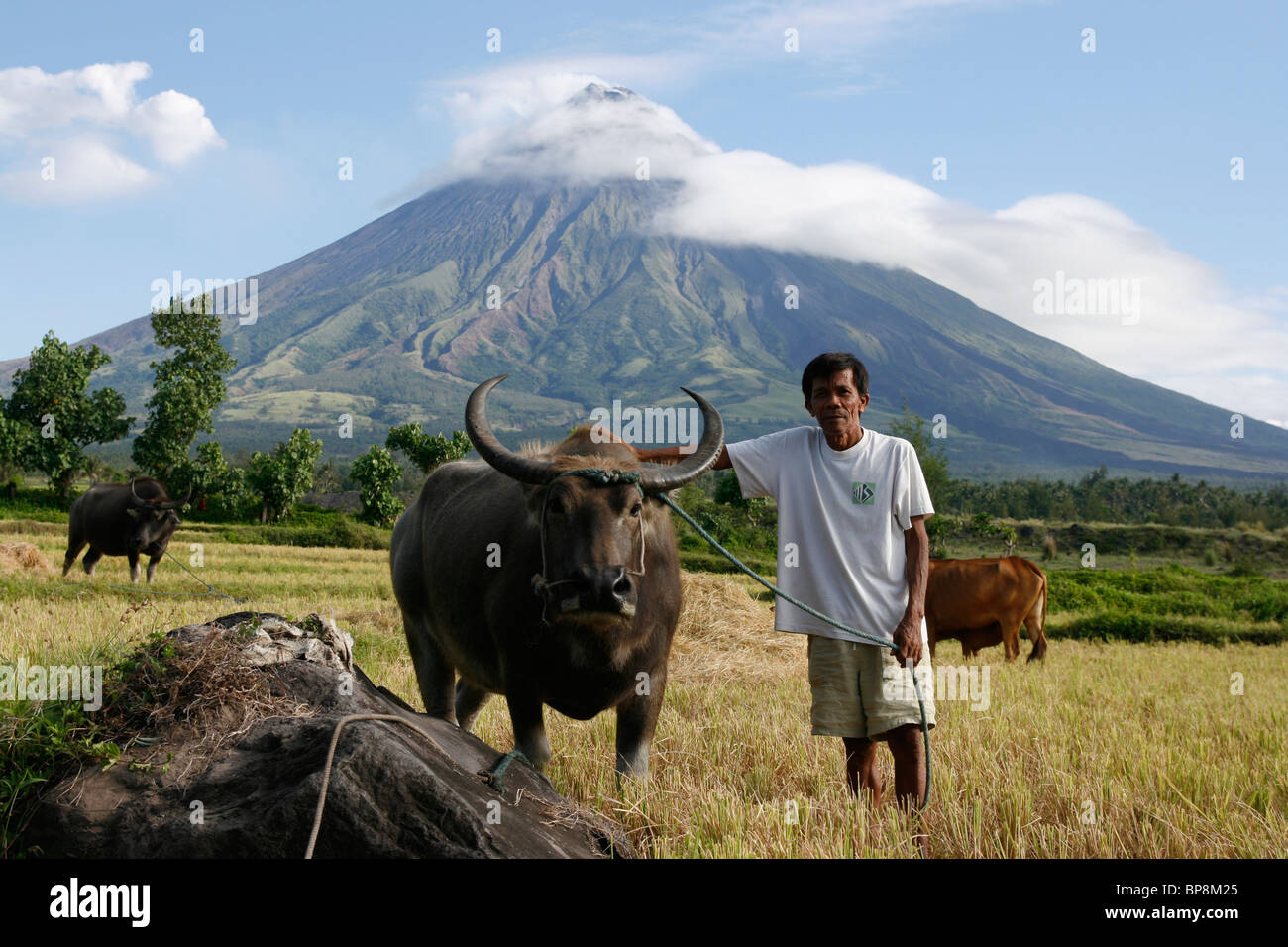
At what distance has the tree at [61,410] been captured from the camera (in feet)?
150

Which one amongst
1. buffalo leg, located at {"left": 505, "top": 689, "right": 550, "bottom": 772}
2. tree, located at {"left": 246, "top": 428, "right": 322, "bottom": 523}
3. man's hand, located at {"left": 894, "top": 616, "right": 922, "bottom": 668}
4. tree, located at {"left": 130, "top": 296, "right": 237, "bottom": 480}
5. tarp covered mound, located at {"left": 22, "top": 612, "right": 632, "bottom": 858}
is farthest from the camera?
tree, located at {"left": 246, "top": 428, "right": 322, "bottom": 523}

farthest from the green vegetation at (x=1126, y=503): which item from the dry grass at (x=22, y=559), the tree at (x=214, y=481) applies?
the dry grass at (x=22, y=559)

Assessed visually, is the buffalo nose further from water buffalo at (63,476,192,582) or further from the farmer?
water buffalo at (63,476,192,582)

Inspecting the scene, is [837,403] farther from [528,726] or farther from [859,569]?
[528,726]

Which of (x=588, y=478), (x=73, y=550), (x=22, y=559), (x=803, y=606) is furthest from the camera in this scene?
(x=73, y=550)

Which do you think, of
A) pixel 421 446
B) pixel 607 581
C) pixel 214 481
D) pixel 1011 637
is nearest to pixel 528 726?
pixel 607 581

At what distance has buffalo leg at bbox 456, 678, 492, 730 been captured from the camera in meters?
6.22

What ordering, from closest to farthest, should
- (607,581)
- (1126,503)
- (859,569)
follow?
(607,581), (859,569), (1126,503)

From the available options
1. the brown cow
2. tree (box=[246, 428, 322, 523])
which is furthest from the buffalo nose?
tree (box=[246, 428, 322, 523])

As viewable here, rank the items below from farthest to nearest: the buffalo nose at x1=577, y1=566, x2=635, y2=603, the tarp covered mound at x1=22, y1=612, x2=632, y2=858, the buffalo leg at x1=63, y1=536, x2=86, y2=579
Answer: the buffalo leg at x1=63, y1=536, x2=86, y2=579 → the buffalo nose at x1=577, y1=566, x2=635, y2=603 → the tarp covered mound at x1=22, y1=612, x2=632, y2=858

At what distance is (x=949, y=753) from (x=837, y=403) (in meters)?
2.59

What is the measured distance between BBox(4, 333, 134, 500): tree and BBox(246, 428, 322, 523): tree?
740cm

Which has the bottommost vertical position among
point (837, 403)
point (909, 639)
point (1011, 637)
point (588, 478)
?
point (1011, 637)

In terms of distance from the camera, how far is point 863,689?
4.43m
